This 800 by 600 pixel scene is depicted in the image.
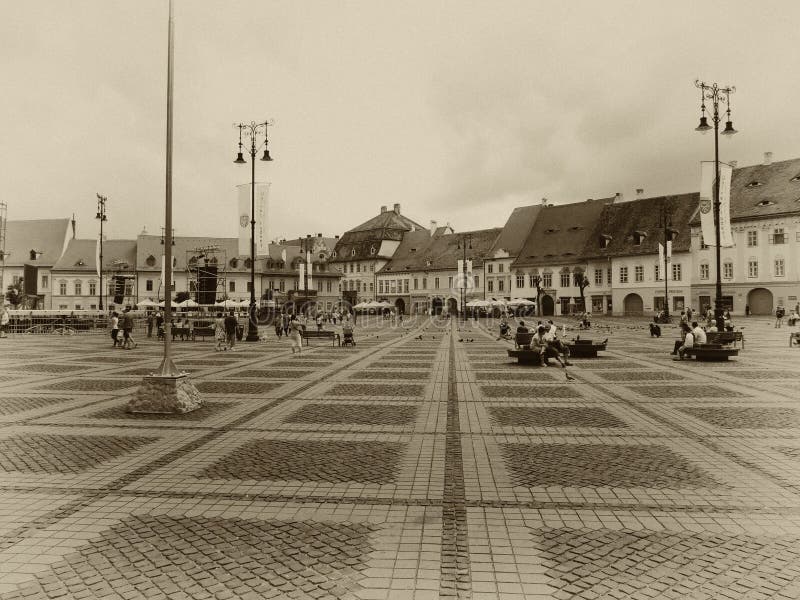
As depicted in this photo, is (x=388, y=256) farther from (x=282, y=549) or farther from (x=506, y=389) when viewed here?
(x=282, y=549)

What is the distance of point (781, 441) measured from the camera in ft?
28.4

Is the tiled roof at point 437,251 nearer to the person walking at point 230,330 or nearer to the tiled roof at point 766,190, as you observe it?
the tiled roof at point 766,190

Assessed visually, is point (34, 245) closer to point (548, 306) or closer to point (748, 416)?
point (548, 306)

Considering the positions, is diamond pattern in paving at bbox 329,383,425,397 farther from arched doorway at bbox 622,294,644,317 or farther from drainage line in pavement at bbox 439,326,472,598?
arched doorway at bbox 622,294,644,317

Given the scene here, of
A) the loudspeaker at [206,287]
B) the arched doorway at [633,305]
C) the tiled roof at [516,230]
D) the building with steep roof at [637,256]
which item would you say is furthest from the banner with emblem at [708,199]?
the tiled roof at [516,230]

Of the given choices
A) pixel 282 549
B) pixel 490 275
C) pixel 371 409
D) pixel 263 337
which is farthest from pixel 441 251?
pixel 282 549

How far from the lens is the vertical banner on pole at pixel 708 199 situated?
82.6 ft

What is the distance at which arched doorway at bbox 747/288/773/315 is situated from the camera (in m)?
57.5

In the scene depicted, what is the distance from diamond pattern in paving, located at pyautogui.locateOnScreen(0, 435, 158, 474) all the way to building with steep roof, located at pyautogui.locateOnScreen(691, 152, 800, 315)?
186 ft

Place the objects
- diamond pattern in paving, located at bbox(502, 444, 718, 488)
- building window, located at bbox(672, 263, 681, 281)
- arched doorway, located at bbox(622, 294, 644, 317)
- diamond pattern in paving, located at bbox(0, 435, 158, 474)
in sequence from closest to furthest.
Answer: diamond pattern in paving, located at bbox(502, 444, 718, 488) → diamond pattern in paving, located at bbox(0, 435, 158, 474) → building window, located at bbox(672, 263, 681, 281) → arched doorway, located at bbox(622, 294, 644, 317)

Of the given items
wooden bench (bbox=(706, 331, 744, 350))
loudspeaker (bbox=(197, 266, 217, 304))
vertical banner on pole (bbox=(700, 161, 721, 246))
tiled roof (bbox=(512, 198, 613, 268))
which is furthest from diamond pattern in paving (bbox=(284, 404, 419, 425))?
tiled roof (bbox=(512, 198, 613, 268))

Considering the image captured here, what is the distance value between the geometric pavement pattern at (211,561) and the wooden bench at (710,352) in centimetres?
1780

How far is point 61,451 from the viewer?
324 inches

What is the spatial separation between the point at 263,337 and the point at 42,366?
45.8 ft
